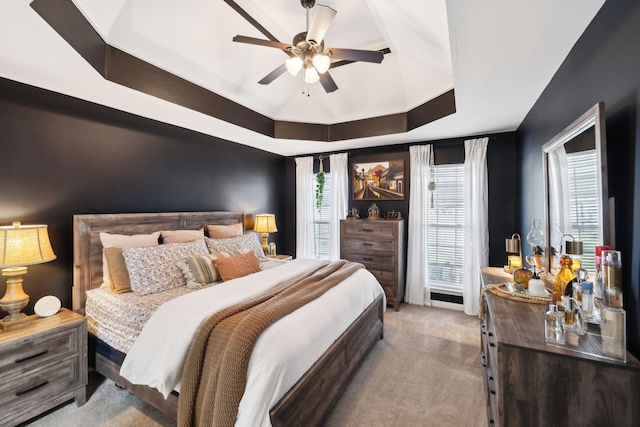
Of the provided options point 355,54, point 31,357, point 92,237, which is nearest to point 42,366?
point 31,357

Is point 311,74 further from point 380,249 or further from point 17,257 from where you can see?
point 380,249

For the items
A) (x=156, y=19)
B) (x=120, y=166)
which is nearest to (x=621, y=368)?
(x=156, y=19)

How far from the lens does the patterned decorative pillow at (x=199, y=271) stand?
103 inches

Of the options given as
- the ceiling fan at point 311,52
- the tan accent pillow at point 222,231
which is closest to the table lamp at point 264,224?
the tan accent pillow at point 222,231

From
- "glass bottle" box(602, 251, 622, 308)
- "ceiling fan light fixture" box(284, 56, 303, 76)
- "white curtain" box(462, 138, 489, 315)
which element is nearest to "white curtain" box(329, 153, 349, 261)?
"white curtain" box(462, 138, 489, 315)

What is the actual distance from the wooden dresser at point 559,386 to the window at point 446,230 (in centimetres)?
298

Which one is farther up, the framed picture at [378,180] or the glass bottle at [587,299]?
the framed picture at [378,180]

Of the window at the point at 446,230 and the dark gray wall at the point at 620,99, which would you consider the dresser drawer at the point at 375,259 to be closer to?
the window at the point at 446,230

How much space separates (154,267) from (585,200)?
3160 mm

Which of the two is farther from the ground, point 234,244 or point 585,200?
point 585,200

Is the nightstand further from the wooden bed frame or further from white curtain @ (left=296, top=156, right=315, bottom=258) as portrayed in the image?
white curtain @ (left=296, top=156, right=315, bottom=258)

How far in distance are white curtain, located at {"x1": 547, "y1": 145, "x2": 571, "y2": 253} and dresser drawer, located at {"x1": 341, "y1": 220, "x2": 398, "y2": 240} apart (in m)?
2.14

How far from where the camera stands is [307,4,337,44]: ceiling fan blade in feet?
5.90

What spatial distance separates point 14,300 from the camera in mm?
2002
